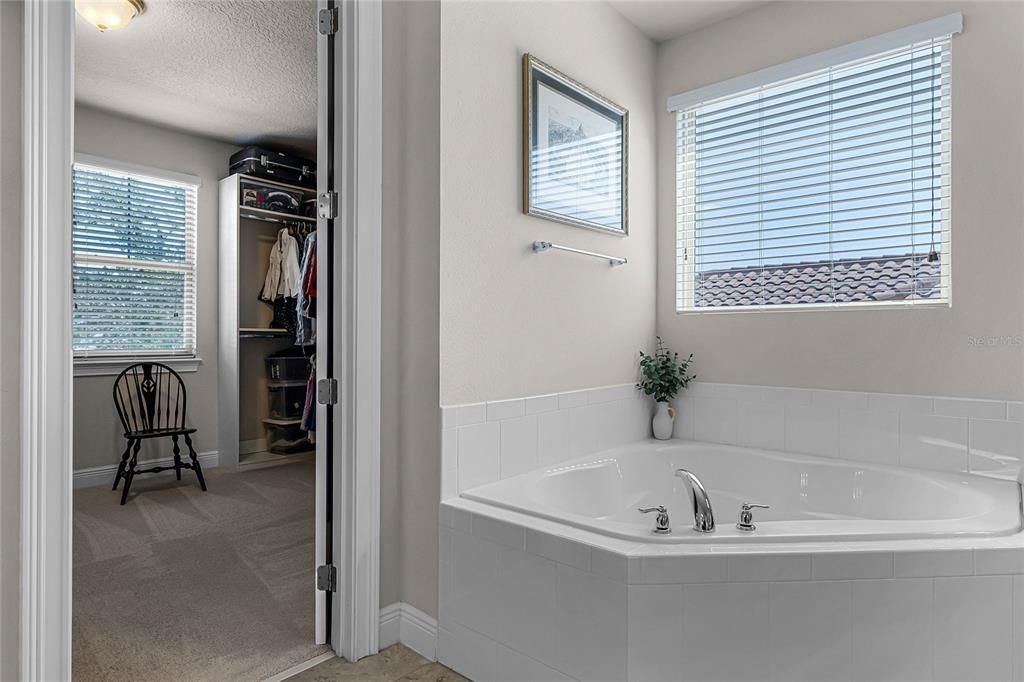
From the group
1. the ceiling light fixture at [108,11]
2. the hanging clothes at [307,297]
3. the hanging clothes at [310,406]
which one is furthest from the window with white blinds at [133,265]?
the ceiling light fixture at [108,11]

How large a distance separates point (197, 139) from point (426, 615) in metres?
4.10

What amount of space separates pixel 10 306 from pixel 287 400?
3.68 meters

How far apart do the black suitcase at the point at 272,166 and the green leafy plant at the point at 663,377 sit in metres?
3.31

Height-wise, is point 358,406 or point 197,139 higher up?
point 197,139

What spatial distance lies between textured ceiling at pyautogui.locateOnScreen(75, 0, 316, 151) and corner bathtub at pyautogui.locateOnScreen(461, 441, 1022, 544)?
255 centimetres

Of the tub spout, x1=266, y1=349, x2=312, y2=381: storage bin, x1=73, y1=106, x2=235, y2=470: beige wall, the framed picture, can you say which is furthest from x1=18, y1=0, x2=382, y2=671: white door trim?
x1=266, y1=349, x2=312, y2=381: storage bin

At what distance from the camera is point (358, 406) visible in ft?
6.44

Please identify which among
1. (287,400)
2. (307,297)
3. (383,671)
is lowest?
(383,671)

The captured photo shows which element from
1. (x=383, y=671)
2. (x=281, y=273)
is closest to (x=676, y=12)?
(x=383, y=671)

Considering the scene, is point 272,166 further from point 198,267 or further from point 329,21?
point 329,21

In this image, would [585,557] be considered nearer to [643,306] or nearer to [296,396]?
[643,306]

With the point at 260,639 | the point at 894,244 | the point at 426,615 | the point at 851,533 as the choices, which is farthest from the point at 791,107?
the point at 260,639

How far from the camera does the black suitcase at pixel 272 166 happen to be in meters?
4.62

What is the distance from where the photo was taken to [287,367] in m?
4.83
